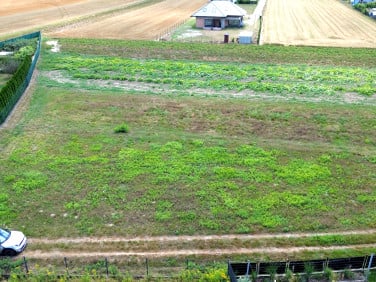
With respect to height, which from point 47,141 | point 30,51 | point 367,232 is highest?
point 30,51

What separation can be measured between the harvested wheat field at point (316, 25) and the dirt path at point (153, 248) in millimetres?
42914

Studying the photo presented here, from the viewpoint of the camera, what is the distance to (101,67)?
44.5 meters

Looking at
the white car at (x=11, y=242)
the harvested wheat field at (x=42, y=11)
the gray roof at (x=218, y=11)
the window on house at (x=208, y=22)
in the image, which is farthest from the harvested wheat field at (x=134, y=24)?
the white car at (x=11, y=242)

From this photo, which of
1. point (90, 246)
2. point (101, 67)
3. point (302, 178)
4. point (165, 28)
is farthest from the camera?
point (165, 28)

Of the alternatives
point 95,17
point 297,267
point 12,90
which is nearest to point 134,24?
point 95,17

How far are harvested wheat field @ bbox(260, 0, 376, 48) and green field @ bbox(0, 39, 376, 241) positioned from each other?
14245 millimetres

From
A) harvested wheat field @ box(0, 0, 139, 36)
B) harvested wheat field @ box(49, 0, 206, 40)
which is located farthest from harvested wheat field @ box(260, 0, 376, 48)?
harvested wheat field @ box(0, 0, 139, 36)

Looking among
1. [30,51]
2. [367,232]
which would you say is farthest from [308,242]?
[30,51]

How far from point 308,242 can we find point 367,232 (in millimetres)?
3272

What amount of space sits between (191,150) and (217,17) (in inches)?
1714

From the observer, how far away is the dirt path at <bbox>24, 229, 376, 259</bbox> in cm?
1869

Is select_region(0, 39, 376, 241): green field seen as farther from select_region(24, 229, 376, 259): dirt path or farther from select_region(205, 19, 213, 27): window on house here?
select_region(205, 19, 213, 27): window on house

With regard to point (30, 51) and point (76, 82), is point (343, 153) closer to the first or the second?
point (76, 82)

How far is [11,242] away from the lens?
18.3m
